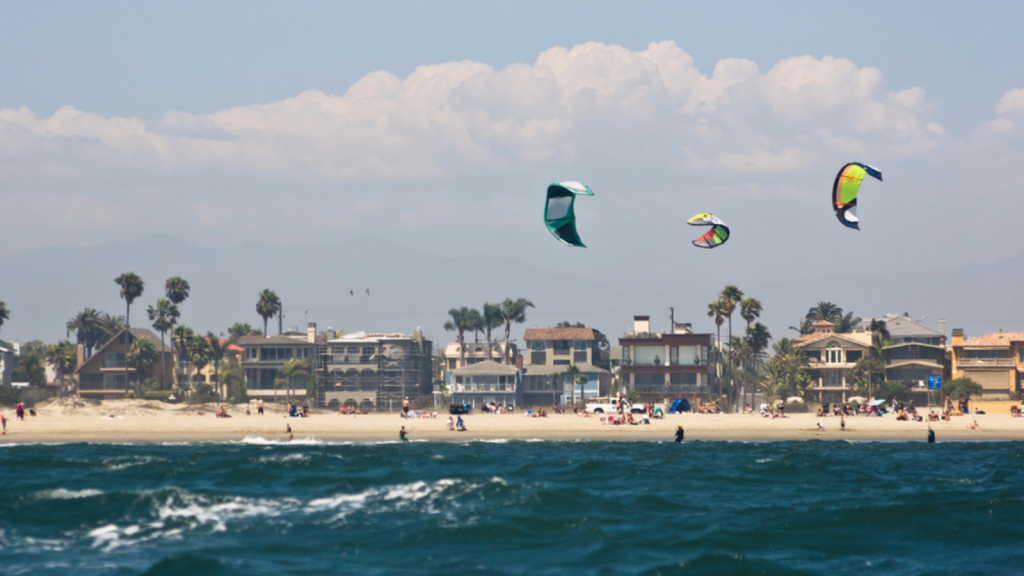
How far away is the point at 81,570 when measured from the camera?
20.8m

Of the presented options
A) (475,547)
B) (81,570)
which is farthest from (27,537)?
(475,547)

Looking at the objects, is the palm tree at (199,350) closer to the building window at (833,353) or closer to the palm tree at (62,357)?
the palm tree at (62,357)

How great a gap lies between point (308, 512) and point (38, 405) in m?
62.3

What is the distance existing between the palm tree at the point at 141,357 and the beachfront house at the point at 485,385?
109 ft

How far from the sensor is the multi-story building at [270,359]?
333 feet

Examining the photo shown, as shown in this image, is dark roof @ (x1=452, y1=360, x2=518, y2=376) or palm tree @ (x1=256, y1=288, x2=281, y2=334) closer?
dark roof @ (x1=452, y1=360, x2=518, y2=376)

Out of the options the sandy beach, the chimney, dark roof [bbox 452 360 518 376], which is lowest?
the sandy beach

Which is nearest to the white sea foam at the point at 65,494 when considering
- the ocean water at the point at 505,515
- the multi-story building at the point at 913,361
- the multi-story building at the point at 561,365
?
the ocean water at the point at 505,515

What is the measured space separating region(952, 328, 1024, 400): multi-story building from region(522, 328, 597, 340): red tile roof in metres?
35.4

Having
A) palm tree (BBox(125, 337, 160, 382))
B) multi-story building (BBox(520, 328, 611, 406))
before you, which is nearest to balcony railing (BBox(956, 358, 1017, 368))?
multi-story building (BBox(520, 328, 611, 406))

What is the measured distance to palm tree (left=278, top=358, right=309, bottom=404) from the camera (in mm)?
98875

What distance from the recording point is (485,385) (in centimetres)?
9444

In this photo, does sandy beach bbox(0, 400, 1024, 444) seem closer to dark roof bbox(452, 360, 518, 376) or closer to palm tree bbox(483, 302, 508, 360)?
dark roof bbox(452, 360, 518, 376)

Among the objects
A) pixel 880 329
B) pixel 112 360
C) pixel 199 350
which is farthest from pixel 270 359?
pixel 880 329
